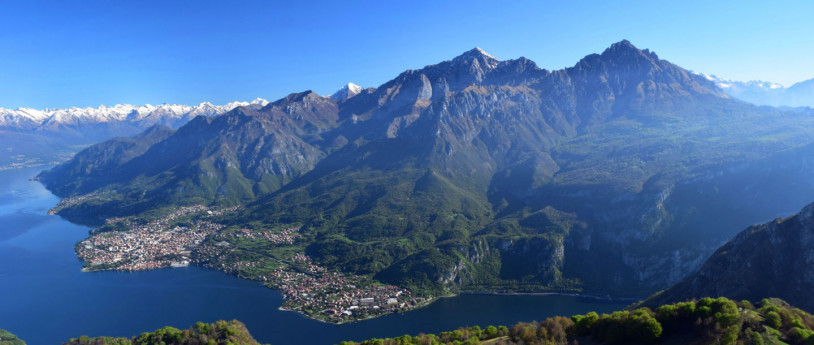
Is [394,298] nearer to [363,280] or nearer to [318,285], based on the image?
[363,280]

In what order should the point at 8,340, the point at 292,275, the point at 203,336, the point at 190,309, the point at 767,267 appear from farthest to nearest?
the point at 292,275, the point at 190,309, the point at 8,340, the point at 767,267, the point at 203,336

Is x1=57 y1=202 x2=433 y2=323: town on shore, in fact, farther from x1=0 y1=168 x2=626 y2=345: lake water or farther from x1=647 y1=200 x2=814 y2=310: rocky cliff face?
x1=647 y1=200 x2=814 y2=310: rocky cliff face

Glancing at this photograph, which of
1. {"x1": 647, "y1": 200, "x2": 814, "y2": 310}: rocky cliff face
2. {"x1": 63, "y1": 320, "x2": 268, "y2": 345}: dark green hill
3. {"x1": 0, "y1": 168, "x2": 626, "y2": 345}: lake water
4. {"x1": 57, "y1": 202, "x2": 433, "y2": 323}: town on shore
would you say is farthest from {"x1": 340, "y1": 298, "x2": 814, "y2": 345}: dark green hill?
{"x1": 57, "y1": 202, "x2": 433, "y2": 323}: town on shore

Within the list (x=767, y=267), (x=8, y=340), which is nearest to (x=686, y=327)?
(x=767, y=267)

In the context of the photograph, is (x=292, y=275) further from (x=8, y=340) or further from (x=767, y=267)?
(x=767, y=267)

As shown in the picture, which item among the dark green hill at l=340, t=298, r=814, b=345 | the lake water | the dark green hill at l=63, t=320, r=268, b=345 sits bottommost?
the lake water

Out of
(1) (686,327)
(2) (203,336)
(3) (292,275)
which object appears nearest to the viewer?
(1) (686,327)

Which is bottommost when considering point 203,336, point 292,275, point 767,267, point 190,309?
point 190,309

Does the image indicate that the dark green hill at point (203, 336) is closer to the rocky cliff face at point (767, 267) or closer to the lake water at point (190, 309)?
the lake water at point (190, 309)

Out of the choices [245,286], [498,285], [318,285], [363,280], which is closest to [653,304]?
[498,285]
